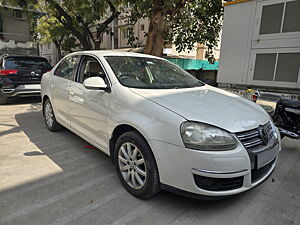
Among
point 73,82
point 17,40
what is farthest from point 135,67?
point 17,40

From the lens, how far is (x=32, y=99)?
26.7ft

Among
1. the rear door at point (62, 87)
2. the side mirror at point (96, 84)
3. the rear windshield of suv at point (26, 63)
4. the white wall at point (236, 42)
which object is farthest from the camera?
the white wall at point (236, 42)

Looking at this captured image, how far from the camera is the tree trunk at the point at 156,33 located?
6.28 m

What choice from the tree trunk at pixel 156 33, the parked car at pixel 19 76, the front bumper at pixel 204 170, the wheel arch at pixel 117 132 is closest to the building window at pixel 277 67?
the tree trunk at pixel 156 33

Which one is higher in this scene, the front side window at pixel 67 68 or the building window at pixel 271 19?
the building window at pixel 271 19

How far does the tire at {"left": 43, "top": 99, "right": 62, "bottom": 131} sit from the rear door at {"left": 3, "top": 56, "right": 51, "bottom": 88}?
2896 millimetres

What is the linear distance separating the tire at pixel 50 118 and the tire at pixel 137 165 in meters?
2.25

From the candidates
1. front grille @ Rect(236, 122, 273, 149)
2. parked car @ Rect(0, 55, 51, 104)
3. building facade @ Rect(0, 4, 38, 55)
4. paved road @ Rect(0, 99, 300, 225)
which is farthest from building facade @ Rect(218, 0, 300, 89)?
building facade @ Rect(0, 4, 38, 55)

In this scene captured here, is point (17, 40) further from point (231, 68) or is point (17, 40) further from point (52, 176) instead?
point (52, 176)

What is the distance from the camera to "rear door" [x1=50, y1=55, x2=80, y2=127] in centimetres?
345

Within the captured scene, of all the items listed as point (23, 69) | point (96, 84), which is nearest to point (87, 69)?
point (96, 84)

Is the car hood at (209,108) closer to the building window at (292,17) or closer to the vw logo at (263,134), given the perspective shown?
the vw logo at (263,134)

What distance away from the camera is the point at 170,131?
6.15 ft

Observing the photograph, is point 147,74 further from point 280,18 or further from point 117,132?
point 280,18
